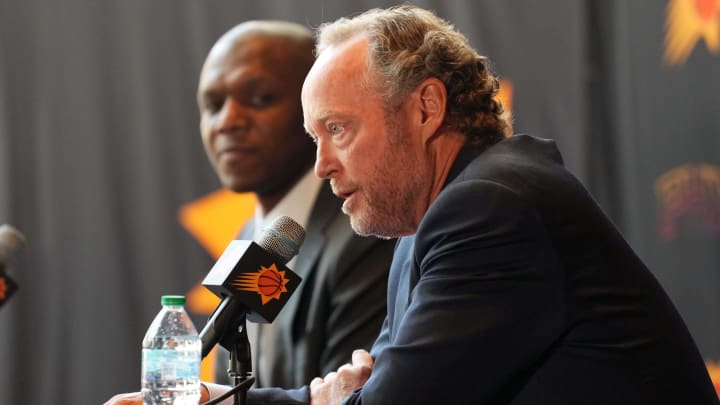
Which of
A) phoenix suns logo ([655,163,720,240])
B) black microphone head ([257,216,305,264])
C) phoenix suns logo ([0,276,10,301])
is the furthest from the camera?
phoenix suns logo ([655,163,720,240])

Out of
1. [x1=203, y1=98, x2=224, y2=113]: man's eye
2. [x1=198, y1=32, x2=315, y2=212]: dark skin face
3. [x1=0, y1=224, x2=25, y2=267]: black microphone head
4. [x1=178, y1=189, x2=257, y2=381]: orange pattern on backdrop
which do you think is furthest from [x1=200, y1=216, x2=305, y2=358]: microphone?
[x1=178, y1=189, x2=257, y2=381]: orange pattern on backdrop

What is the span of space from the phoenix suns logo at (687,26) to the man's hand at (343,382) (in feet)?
9.07

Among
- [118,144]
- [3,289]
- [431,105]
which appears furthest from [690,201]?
[3,289]

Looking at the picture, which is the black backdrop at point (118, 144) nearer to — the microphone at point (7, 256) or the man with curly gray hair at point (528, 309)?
the microphone at point (7, 256)

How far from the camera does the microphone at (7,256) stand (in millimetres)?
2399

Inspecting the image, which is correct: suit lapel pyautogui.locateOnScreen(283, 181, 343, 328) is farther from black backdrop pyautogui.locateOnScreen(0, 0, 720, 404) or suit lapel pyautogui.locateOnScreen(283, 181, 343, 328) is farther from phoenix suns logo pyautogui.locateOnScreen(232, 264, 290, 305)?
phoenix suns logo pyautogui.locateOnScreen(232, 264, 290, 305)

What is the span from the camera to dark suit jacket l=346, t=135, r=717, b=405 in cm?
156

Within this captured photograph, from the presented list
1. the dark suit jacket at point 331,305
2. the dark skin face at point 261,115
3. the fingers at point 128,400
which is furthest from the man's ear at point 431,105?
the dark skin face at point 261,115

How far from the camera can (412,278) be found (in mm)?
1751

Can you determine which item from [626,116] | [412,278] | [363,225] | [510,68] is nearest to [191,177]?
[510,68]

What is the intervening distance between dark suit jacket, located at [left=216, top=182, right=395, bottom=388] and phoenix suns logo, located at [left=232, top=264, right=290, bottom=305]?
101cm

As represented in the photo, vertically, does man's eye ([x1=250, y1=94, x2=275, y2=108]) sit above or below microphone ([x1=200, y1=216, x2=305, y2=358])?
above

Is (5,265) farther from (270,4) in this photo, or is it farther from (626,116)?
(626,116)

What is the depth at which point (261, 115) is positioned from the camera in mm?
3316
